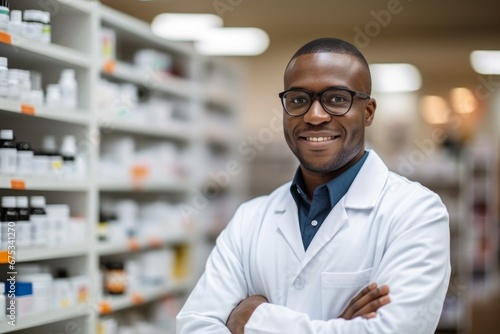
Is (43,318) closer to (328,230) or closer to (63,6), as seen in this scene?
(63,6)

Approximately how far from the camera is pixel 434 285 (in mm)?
1718

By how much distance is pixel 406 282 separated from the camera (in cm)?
171

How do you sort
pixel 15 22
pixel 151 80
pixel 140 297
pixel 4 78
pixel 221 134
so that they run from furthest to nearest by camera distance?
pixel 221 134 < pixel 151 80 < pixel 140 297 < pixel 15 22 < pixel 4 78

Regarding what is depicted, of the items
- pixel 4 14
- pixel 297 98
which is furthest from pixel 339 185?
pixel 4 14

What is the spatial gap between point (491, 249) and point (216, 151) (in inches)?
239

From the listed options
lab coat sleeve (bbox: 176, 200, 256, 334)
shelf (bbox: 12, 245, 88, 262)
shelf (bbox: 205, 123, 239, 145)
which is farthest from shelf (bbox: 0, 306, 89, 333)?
shelf (bbox: 205, 123, 239, 145)

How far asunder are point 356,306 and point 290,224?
36cm

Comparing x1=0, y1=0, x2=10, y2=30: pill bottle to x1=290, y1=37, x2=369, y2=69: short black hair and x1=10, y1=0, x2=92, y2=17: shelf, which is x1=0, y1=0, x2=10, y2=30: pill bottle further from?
x1=290, y1=37, x2=369, y2=69: short black hair

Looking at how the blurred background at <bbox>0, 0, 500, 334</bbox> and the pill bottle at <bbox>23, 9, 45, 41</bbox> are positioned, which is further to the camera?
the blurred background at <bbox>0, 0, 500, 334</bbox>

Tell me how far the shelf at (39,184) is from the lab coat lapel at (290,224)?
3.97ft

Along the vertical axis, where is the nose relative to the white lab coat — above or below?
above

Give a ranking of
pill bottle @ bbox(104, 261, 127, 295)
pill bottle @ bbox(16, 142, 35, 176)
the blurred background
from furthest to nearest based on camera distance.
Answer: pill bottle @ bbox(104, 261, 127, 295) → the blurred background → pill bottle @ bbox(16, 142, 35, 176)

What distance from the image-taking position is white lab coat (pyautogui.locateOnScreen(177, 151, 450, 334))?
1.72 meters

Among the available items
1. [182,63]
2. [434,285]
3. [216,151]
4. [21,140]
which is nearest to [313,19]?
[216,151]
